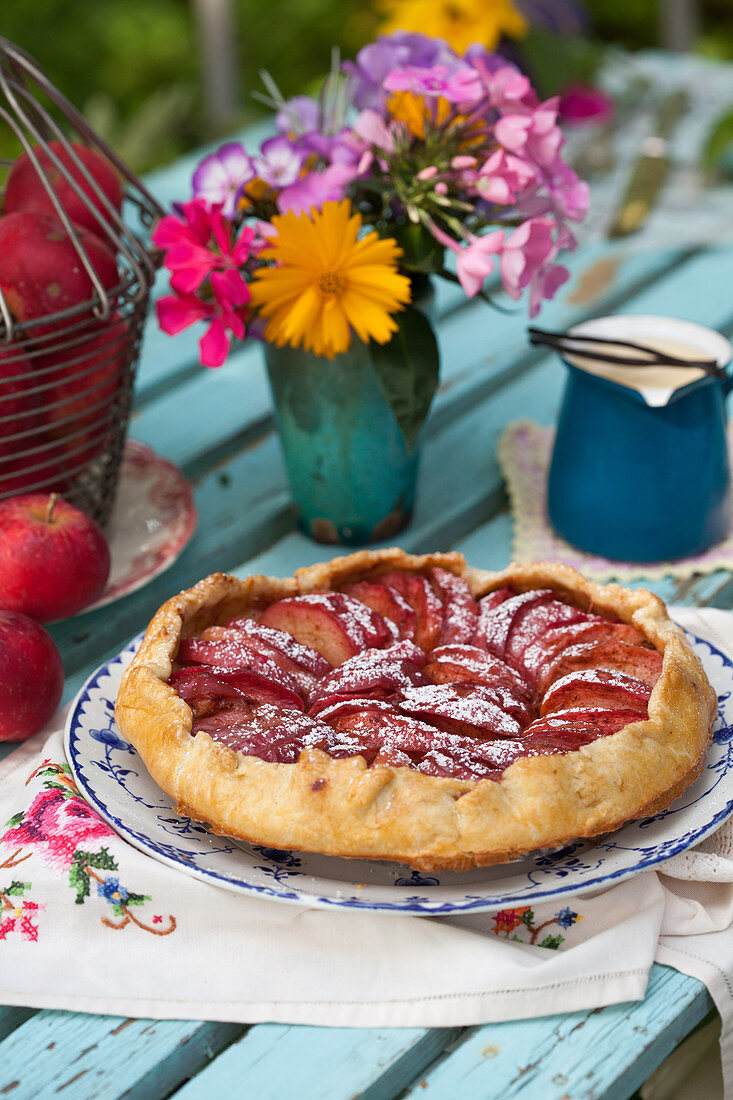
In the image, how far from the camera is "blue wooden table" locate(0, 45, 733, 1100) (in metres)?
0.80

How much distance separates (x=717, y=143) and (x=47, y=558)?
69.3 inches

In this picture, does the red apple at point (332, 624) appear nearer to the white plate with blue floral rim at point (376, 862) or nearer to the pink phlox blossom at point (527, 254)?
the white plate with blue floral rim at point (376, 862)

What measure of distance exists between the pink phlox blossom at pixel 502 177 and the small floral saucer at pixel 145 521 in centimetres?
52

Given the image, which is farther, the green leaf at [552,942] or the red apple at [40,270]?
the red apple at [40,270]

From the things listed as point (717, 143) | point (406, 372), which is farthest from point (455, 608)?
point (717, 143)

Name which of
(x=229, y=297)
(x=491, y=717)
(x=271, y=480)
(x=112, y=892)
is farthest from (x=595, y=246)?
(x=112, y=892)

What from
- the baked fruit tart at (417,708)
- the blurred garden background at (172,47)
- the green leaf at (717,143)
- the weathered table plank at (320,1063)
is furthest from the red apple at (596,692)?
the blurred garden background at (172,47)

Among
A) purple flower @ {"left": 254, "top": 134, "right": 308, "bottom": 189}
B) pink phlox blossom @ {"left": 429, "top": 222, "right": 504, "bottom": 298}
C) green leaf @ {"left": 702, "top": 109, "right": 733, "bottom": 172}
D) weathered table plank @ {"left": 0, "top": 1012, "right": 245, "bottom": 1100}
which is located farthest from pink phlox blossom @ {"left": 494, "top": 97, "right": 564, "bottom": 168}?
green leaf @ {"left": 702, "top": 109, "right": 733, "bottom": 172}

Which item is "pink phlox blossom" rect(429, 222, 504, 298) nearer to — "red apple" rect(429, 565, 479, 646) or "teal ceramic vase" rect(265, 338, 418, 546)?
"teal ceramic vase" rect(265, 338, 418, 546)

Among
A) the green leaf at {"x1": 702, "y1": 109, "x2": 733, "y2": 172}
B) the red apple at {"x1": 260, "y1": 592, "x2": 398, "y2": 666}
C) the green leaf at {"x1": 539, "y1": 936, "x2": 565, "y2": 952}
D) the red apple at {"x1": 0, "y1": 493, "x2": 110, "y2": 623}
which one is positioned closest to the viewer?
the green leaf at {"x1": 539, "y1": 936, "x2": 565, "y2": 952}

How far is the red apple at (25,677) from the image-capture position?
1.07 meters

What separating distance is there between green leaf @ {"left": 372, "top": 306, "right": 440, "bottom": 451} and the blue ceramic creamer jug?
0.68 feet

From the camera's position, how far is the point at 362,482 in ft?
4.64

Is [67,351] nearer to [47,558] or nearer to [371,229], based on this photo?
[47,558]
